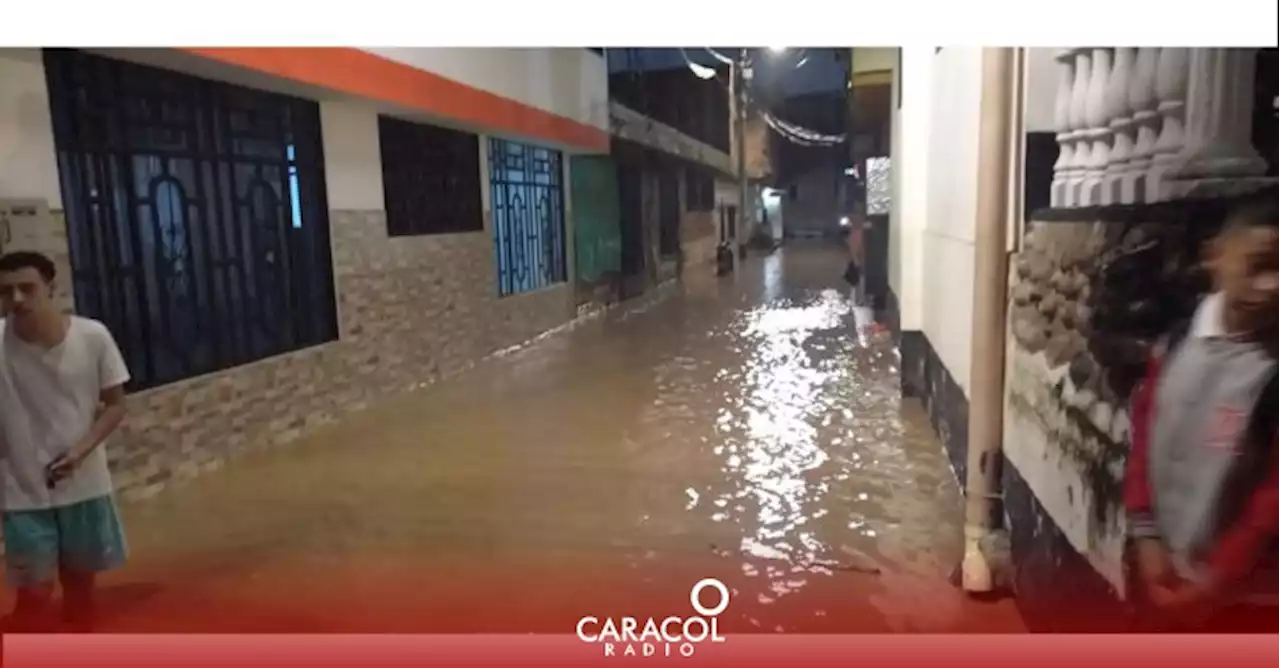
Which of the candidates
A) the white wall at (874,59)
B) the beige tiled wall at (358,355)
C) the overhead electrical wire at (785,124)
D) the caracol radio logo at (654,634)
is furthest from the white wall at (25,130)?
the white wall at (874,59)

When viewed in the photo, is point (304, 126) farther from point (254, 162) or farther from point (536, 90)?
point (536, 90)

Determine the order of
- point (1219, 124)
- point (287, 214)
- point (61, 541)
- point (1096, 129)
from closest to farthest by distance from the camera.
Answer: point (1219, 124) → point (1096, 129) → point (61, 541) → point (287, 214)

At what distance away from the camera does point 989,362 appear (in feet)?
4.95

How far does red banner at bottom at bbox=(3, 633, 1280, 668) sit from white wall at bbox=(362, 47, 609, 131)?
888 millimetres

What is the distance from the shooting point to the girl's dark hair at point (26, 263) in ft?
4.49

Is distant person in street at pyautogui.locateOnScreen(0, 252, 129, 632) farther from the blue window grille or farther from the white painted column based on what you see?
the white painted column

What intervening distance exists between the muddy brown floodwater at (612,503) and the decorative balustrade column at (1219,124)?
0.55 metres

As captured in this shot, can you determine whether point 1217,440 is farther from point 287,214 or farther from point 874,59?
A: point 287,214

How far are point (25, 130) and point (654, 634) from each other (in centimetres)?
126

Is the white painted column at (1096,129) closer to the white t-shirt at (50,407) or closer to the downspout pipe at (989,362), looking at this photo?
the downspout pipe at (989,362)

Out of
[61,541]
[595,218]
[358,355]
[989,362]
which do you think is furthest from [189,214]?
[989,362]

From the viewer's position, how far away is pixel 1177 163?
48.5 inches

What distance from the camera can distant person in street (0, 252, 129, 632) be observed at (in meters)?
1.38

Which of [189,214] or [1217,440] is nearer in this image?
[1217,440]
